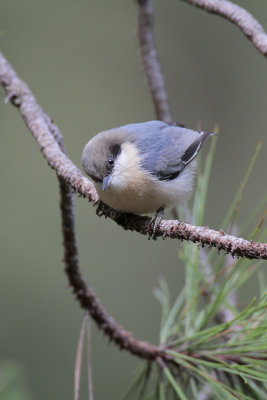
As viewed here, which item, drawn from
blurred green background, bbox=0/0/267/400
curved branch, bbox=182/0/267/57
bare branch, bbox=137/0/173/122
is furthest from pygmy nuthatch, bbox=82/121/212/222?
blurred green background, bbox=0/0/267/400

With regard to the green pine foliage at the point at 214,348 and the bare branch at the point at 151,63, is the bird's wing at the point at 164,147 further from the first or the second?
the green pine foliage at the point at 214,348

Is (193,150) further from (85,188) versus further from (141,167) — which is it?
(85,188)

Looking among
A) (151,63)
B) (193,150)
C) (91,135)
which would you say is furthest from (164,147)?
(91,135)

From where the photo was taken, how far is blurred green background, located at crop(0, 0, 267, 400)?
3533 mm

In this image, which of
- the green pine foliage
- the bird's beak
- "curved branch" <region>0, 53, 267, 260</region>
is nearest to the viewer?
"curved branch" <region>0, 53, 267, 260</region>

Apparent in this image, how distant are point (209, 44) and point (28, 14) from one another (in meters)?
1.37

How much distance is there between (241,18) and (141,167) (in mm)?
522

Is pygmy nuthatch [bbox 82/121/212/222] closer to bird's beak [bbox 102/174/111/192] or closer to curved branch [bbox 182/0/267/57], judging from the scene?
bird's beak [bbox 102/174/111/192]

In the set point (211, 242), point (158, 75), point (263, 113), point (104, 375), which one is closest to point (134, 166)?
point (158, 75)

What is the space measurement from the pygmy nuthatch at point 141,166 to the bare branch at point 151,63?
0.10 meters

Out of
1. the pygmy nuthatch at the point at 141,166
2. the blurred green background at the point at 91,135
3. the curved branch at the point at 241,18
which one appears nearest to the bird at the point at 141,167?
the pygmy nuthatch at the point at 141,166

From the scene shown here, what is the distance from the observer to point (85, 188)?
4.87 feet

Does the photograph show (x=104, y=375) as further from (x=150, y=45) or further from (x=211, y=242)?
(x=211, y=242)

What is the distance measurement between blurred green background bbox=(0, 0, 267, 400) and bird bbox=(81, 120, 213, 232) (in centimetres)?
175
